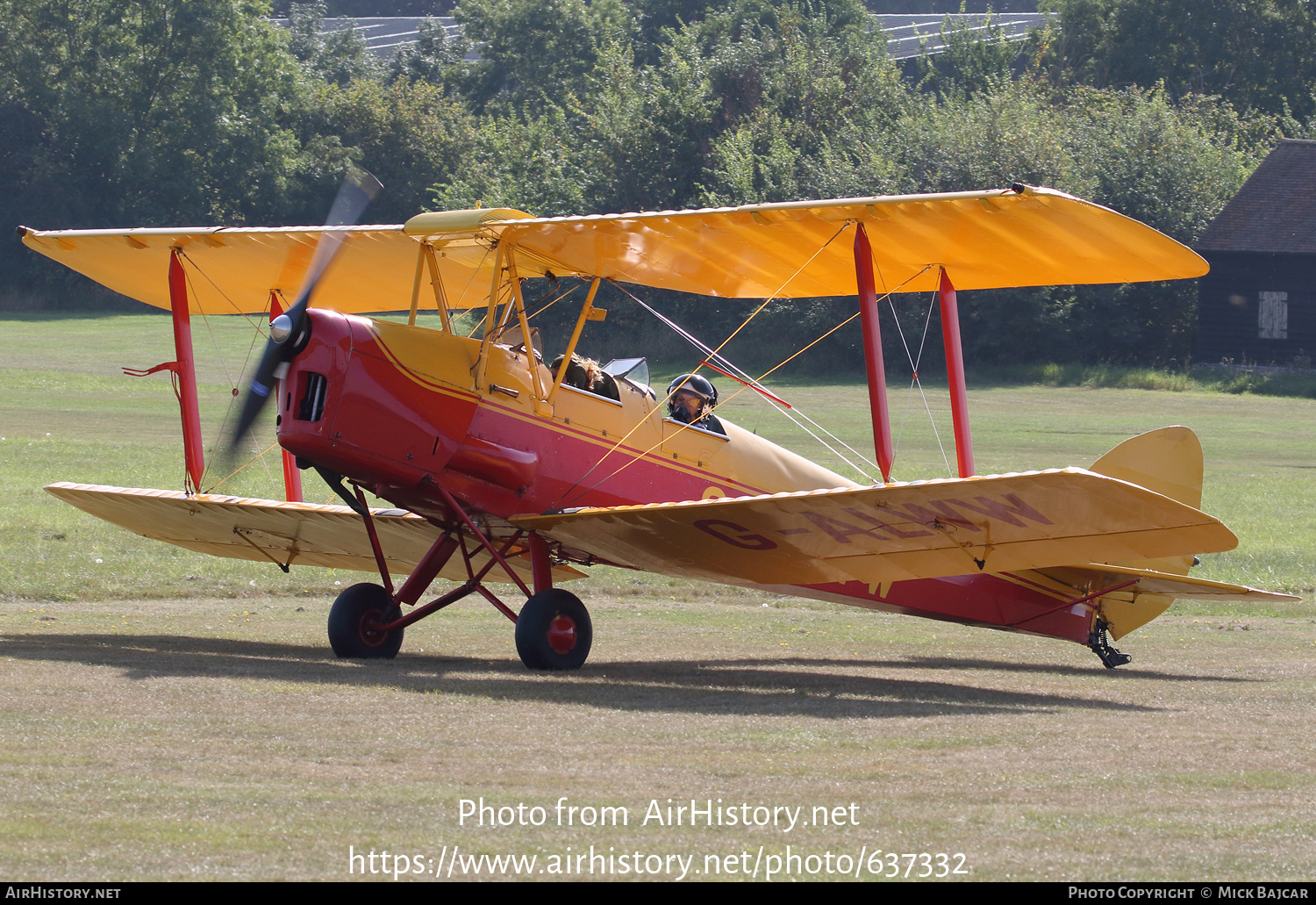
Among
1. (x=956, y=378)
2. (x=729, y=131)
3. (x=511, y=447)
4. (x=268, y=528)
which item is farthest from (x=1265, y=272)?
(x=511, y=447)

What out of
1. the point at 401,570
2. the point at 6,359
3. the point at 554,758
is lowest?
the point at 6,359

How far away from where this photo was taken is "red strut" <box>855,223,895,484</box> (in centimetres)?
1016

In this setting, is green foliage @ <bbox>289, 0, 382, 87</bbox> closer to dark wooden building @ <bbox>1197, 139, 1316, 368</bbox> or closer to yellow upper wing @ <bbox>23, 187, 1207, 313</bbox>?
dark wooden building @ <bbox>1197, 139, 1316, 368</bbox>

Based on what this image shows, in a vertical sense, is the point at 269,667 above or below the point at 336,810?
below

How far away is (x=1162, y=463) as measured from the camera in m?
11.3

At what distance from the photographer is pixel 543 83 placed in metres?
92.9

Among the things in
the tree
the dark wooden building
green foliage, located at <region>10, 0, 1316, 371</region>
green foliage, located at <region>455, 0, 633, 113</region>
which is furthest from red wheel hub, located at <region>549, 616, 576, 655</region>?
green foliage, located at <region>455, 0, 633, 113</region>

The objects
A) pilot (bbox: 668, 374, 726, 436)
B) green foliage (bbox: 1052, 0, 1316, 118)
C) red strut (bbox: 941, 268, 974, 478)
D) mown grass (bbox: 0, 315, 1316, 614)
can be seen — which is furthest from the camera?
green foliage (bbox: 1052, 0, 1316, 118)

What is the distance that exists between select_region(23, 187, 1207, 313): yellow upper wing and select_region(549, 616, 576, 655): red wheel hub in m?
2.53

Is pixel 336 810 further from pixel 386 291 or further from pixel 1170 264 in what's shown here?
pixel 386 291

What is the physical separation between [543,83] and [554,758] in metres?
89.5

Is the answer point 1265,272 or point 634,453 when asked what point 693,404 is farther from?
point 1265,272

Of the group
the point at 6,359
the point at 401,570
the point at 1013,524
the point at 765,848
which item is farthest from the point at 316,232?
the point at 6,359

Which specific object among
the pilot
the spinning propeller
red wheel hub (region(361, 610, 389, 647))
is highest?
the spinning propeller
